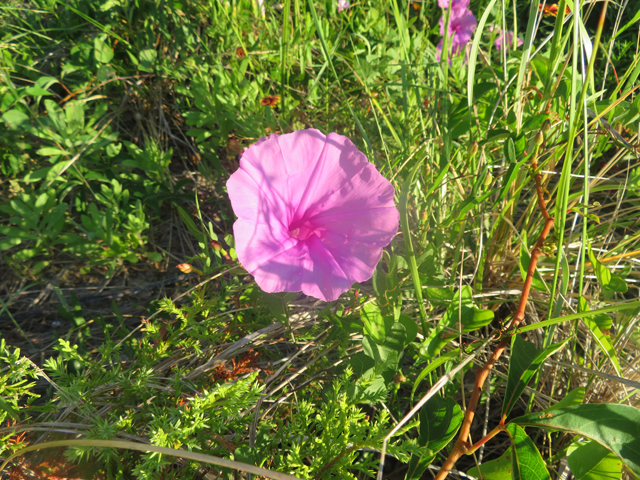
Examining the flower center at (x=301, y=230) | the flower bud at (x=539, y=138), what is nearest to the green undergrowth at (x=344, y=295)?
the flower bud at (x=539, y=138)

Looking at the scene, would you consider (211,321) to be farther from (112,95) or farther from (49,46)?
(49,46)

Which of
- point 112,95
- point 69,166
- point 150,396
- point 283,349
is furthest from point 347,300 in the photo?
point 112,95

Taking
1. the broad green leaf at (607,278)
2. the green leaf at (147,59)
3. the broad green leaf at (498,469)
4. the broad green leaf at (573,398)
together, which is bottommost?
the broad green leaf at (498,469)

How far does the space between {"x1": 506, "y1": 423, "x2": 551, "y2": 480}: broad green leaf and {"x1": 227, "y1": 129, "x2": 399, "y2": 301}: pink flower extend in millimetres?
588

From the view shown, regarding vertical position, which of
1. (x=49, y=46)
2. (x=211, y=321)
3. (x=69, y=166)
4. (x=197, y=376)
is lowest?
(x=197, y=376)

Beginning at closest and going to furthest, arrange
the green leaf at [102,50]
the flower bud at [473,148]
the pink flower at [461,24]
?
the flower bud at [473,148] → the green leaf at [102,50] → the pink flower at [461,24]

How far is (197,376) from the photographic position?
4.58 feet

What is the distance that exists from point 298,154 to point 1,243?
147cm

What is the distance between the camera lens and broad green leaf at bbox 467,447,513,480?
1128 millimetres

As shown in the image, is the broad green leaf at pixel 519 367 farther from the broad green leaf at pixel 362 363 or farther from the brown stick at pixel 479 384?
the broad green leaf at pixel 362 363

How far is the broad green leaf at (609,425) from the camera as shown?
0.99 metres

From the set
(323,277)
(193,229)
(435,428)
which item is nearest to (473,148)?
(323,277)

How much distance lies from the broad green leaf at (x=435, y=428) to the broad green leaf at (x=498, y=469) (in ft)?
0.51

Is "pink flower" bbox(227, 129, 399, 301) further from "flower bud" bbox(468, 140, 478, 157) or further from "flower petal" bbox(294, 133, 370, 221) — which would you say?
"flower bud" bbox(468, 140, 478, 157)
